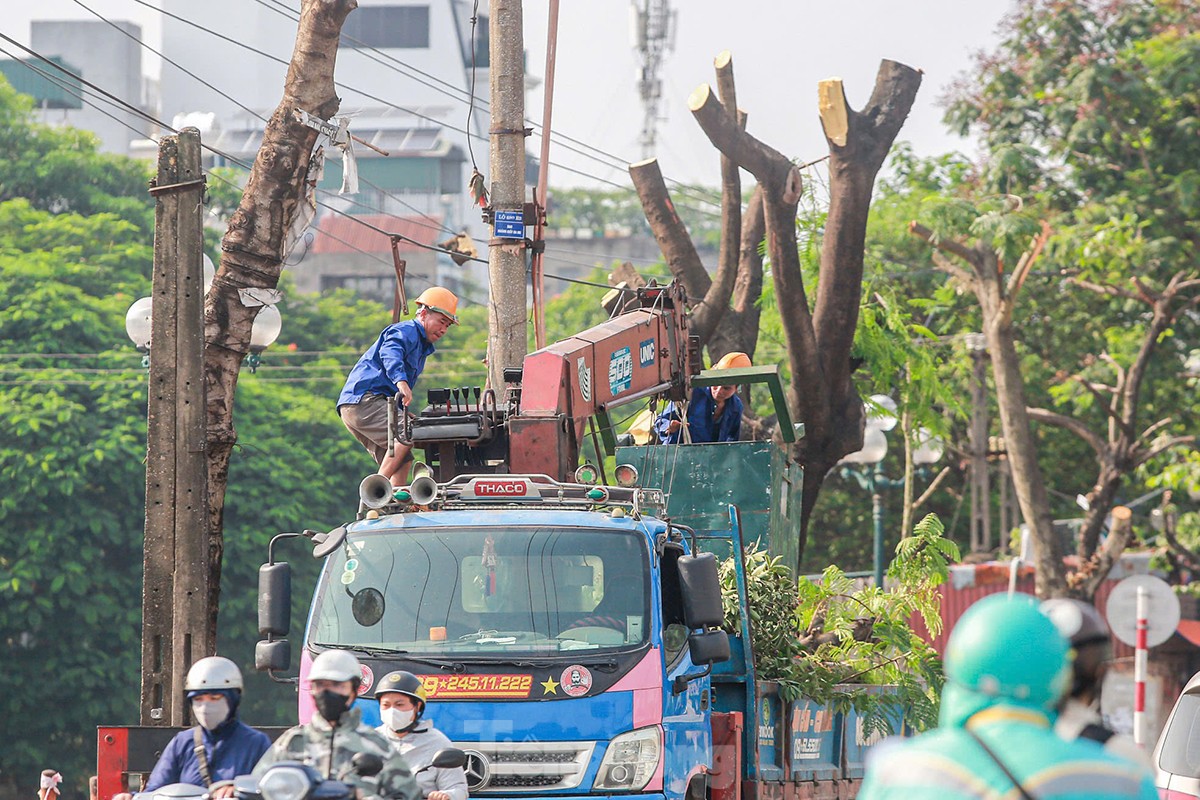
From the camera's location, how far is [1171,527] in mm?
28094

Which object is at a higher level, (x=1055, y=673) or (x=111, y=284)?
(x=111, y=284)

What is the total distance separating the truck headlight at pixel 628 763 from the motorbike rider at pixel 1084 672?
12.1 ft

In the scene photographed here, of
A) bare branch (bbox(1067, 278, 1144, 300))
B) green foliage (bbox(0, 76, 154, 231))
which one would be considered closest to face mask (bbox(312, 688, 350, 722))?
bare branch (bbox(1067, 278, 1144, 300))

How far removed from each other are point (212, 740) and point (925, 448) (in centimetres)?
1851

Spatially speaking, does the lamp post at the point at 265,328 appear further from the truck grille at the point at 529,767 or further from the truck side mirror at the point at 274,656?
the truck grille at the point at 529,767

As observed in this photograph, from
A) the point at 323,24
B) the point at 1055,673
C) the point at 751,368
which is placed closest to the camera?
the point at 1055,673

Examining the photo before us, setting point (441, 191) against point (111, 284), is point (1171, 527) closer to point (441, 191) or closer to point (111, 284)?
point (111, 284)

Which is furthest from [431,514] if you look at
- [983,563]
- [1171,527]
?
[983,563]

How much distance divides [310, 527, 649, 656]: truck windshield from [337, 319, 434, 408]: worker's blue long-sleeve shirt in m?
1.87

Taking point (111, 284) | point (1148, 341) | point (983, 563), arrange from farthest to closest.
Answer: point (111, 284) → point (983, 563) → point (1148, 341)

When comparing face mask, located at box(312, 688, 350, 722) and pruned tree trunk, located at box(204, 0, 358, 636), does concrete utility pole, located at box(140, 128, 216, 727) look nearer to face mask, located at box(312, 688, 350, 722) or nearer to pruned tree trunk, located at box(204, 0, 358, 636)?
pruned tree trunk, located at box(204, 0, 358, 636)

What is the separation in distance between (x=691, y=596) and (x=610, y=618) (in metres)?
0.43

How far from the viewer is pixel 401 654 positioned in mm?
8938

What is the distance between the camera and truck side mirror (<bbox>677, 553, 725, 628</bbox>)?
29.7 feet
